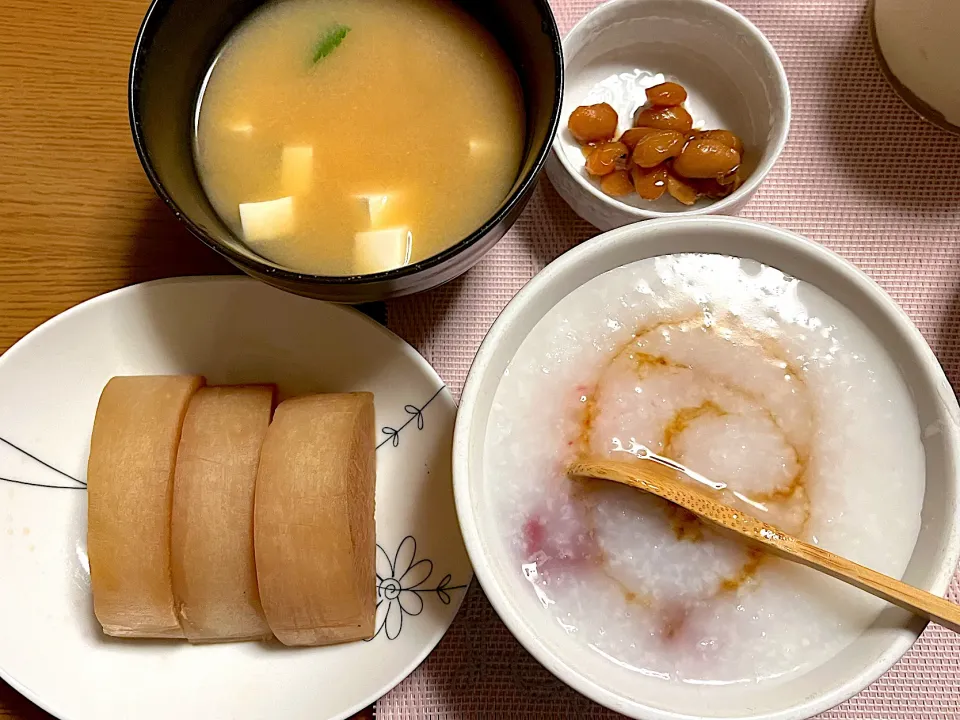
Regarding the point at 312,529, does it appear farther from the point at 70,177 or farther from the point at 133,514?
the point at 70,177

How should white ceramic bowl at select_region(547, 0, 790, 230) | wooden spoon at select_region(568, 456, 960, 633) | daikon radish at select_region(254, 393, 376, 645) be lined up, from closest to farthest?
wooden spoon at select_region(568, 456, 960, 633)
daikon radish at select_region(254, 393, 376, 645)
white ceramic bowl at select_region(547, 0, 790, 230)

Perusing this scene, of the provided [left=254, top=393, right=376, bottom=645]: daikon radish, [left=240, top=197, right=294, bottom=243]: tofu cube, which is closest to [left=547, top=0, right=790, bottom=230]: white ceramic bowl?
[left=240, top=197, right=294, bottom=243]: tofu cube

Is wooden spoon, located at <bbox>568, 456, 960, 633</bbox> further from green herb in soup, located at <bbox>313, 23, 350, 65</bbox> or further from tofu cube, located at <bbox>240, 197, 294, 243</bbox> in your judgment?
green herb in soup, located at <bbox>313, 23, 350, 65</bbox>

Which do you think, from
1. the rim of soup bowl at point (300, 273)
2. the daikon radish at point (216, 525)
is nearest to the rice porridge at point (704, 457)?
A: the rim of soup bowl at point (300, 273)

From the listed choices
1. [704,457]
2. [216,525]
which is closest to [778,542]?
[704,457]

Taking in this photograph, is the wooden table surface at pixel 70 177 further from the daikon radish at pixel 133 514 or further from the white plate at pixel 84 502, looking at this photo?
the daikon radish at pixel 133 514

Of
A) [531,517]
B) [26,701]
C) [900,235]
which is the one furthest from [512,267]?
[26,701]
